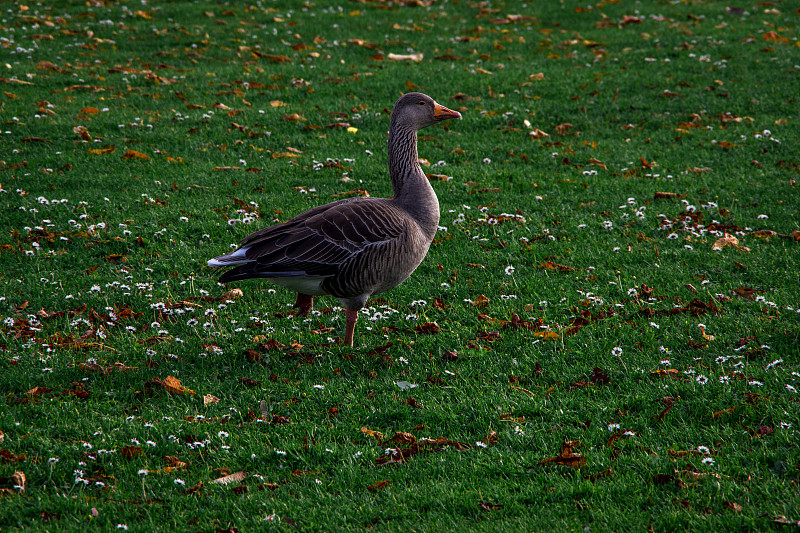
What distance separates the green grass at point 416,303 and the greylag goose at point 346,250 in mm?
654

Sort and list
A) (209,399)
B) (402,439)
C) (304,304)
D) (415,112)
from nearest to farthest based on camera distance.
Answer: (402,439) < (209,399) < (304,304) < (415,112)

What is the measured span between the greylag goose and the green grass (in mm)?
654

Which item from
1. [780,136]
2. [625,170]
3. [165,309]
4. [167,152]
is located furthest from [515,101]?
[165,309]

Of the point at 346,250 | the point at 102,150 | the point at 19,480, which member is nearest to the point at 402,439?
the point at 346,250

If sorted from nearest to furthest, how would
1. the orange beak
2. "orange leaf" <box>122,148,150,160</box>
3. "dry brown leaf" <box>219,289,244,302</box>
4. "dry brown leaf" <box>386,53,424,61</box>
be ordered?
1. the orange beak
2. "dry brown leaf" <box>219,289,244,302</box>
3. "orange leaf" <box>122,148,150,160</box>
4. "dry brown leaf" <box>386,53,424,61</box>

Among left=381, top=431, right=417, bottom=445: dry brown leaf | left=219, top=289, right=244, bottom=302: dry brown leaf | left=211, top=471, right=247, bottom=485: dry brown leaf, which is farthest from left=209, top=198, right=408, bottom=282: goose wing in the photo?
left=211, top=471, right=247, bottom=485: dry brown leaf

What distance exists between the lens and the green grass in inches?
182

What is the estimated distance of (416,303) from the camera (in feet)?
24.0

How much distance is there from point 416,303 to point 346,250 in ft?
4.33

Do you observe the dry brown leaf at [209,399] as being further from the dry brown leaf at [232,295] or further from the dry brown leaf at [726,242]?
the dry brown leaf at [726,242]

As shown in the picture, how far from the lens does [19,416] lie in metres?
5.27

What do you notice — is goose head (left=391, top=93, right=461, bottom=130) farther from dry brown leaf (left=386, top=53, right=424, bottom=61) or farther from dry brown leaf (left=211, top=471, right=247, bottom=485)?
dry brown leaf (left=386, top=53, right=424, bottom=61)

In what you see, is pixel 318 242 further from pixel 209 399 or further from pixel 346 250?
pixel 209 399

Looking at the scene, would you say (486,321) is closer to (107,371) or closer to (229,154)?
(107,371)
